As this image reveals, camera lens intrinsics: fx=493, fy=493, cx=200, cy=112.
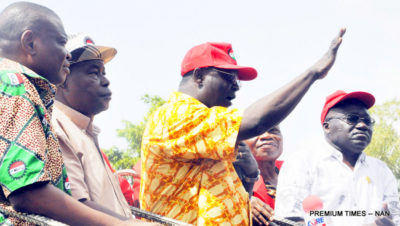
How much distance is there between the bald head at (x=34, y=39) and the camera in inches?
80.1

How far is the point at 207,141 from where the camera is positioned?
2828 millimetres

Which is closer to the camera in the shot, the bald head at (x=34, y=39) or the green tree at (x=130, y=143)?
the bald head at (x=34, y=39)

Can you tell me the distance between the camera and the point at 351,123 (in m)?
4.57

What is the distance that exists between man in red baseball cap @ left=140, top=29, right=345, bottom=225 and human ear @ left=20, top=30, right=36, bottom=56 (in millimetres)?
1081

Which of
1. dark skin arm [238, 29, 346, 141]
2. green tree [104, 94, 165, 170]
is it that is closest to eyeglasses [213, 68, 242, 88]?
dark skin arm [238, 29, 346, 141]

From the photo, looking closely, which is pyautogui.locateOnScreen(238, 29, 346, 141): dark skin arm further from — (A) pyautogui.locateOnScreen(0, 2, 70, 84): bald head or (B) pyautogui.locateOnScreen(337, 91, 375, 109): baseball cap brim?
(B) pyautogui.locateOnScreen(337, 91, 375, 109): baseball cap brim

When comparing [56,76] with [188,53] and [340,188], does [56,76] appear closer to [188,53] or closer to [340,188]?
[188,53]

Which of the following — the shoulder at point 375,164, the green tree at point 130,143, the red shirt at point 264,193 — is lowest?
the green tree at point 130,143

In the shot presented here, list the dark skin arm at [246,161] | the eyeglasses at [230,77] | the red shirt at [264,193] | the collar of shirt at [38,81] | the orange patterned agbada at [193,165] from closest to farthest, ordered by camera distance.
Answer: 1. the collar of shirt at [38,81]
2. the orange patterned agbada at [193,165]
3. the eyeglasses at [230,77]
4. the dark skin arm at [246,161]
5. the red shirt at [264,193]

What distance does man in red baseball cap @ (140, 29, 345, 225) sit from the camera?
2.75 metres

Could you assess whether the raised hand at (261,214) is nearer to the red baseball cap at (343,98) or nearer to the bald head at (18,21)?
the red baseball cap at (343,98)

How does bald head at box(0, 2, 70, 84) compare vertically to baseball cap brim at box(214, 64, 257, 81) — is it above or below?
below

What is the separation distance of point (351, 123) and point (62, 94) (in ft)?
8.83

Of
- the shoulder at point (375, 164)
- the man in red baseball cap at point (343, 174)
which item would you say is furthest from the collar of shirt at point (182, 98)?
the shoulder at point (375, 164)
